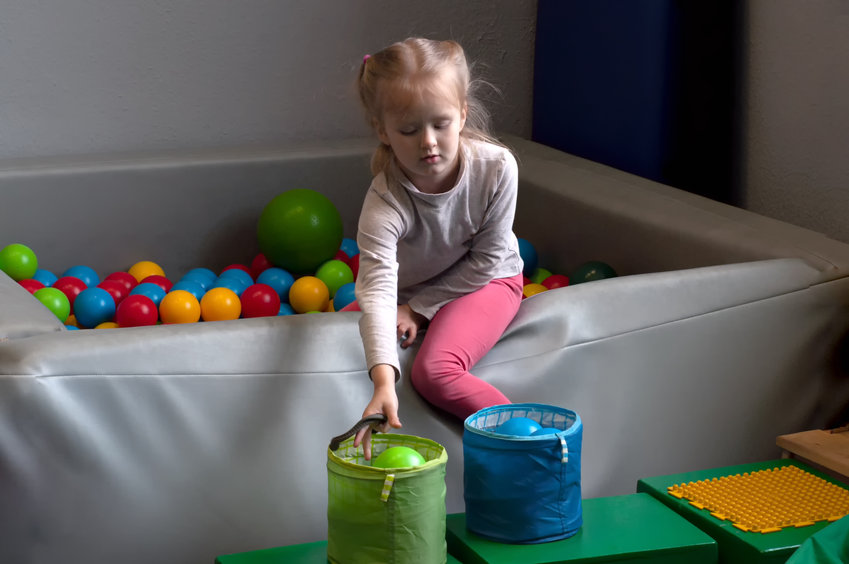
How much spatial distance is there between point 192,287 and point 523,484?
1334 millimetres

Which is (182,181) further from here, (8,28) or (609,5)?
(609,5)

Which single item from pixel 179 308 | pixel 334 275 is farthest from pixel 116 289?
pixel 334 275

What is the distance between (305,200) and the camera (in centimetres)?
256

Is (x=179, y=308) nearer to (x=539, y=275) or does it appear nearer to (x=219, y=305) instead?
(x=219, y=305)

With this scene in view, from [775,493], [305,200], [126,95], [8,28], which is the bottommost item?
[775,493]

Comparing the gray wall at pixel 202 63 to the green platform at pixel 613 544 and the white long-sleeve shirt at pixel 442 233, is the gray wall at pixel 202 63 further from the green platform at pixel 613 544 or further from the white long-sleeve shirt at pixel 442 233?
the green platform at pixel 613 544

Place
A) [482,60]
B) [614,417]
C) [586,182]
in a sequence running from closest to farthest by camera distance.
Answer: [614,417] < [586,182] < [482,60]

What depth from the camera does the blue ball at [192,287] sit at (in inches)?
95.7

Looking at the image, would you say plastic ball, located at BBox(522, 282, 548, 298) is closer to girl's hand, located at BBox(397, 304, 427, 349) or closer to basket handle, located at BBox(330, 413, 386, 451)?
girl's hand, located at BBox(397, 304, 427, 349)

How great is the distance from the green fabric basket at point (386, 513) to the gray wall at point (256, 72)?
1.40 meters

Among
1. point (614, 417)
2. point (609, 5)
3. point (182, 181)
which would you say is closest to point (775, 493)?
point (614, 417)

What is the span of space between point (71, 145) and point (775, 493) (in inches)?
83.9

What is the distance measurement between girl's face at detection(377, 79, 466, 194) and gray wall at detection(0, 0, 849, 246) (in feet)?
3.61

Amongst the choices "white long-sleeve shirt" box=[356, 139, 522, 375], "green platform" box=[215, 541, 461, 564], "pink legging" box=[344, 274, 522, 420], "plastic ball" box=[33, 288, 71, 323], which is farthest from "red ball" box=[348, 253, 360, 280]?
"green platform" box=[215, 541, 461, 564]
